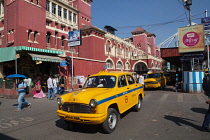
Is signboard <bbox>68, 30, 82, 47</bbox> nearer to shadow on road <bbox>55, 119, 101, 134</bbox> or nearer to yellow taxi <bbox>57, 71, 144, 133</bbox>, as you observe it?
yellow taxi <bbox>57, 71, 144, 133</bbox>

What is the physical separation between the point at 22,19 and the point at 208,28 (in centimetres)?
2392

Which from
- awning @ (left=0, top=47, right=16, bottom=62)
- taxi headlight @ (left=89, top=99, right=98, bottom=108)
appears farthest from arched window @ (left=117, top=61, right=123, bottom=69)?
taxi headlight @ (left=89, top=99, right=98, bottom=108)

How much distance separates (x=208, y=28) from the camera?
18250mm

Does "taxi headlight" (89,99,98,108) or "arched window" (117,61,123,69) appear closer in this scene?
"taxi headlight" (89,99,98,108)

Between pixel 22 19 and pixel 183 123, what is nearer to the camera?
pixel 183 123

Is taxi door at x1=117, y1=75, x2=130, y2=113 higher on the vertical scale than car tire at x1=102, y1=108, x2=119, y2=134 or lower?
higher

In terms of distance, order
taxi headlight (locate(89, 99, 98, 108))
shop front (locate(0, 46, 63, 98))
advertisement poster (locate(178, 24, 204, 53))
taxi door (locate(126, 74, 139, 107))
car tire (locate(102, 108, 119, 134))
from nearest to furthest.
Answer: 1. taxi headlight (locate(89, 99, 98, 108))
2. car tire (locate(102, 108, 119, 134))
3. taxi door (locate(126, 74, 139, 107))
4. shop front (locate(0, 46, 63, 98))
5. advertisement poster (locate(178, 24, 204, 53))

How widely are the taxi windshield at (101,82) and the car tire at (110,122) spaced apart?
1.05 meters

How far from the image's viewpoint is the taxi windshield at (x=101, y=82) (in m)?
5.76

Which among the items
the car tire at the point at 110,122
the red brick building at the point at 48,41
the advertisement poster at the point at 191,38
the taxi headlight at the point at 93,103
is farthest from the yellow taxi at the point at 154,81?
the taxi headlight at the point at 93,103

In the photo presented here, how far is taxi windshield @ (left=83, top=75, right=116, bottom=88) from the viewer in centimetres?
576

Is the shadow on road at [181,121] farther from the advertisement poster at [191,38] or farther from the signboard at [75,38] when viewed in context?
the signboard at [75,38]

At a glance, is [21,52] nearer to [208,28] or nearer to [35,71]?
[35,71]

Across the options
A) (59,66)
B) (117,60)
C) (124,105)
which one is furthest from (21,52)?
(117,60)
